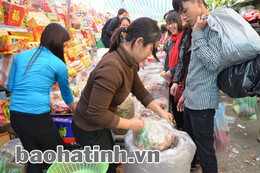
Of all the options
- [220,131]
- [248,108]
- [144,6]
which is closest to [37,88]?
[220,131]

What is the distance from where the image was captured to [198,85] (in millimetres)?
1570

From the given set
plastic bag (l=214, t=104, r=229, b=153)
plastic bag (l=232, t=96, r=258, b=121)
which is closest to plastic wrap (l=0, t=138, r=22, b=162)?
plastic bag (l=214, t=104, r=229, b=153)

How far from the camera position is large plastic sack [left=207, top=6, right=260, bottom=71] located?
1.24 metres

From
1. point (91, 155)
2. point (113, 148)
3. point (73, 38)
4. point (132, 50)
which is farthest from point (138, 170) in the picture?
point (73, 38)

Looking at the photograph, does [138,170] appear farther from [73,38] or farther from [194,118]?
[73,38]

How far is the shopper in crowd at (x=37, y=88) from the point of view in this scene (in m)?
1.66

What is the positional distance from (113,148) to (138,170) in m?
0.26

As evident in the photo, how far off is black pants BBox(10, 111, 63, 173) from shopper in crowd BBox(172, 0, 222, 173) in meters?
1.31

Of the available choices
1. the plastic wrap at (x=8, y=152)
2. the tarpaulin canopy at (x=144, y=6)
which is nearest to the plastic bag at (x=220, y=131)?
the plastic wrap at (x=8, y=152)

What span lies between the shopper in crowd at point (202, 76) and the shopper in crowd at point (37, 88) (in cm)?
117

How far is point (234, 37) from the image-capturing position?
1296mm

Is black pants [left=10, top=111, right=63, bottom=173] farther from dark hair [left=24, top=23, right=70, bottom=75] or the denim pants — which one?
the denim pants

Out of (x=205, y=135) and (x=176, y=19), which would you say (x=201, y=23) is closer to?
(x=205, y=135)

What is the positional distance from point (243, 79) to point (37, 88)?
1659 millimetres
